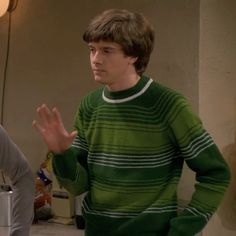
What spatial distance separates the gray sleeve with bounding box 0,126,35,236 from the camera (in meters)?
1.03

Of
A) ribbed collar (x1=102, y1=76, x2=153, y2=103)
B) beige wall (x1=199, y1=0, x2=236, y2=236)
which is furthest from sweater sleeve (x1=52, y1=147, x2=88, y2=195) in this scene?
beige wall (x1=199, y1=0, x2=236, y2=236)

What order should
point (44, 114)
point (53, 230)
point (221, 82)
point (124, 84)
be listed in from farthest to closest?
point (53, 230) < point (221, 82) < point (124, 84) < point (44, 114)

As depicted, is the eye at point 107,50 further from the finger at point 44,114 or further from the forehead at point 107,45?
the finger at point 44,114

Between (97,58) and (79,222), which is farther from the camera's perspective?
(79,222)

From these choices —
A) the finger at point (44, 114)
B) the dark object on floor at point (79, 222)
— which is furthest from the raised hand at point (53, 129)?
the dark object on floor at point (79, 222)

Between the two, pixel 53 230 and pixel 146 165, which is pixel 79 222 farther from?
pixel 146 165

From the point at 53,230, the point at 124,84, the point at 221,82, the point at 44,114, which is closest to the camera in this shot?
the point at 44,114

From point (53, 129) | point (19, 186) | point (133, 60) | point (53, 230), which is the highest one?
point (133, 60)

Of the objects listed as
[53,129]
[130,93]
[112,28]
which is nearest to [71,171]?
[53,129]

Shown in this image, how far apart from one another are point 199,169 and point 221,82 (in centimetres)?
58

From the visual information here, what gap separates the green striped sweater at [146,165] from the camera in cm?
97

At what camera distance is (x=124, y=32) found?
3.24 feet

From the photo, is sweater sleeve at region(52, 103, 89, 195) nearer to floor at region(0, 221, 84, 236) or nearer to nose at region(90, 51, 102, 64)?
nose at region(90, 51, 102, 64)

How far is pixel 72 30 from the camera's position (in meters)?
1.85
